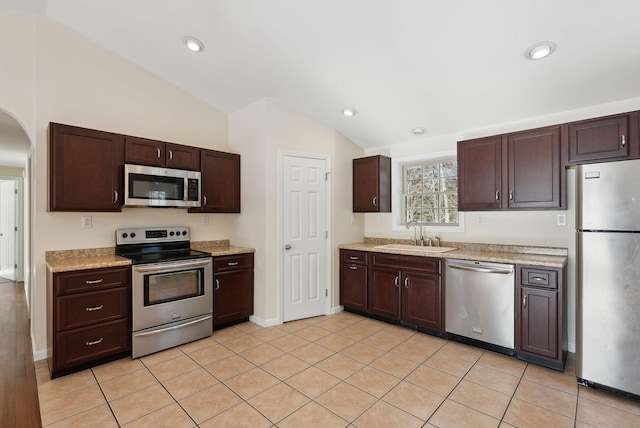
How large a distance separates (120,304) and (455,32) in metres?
3.60

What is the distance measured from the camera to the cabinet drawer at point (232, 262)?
140 inches

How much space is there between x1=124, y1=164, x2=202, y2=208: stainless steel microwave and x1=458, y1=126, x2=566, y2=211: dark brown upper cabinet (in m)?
3.00

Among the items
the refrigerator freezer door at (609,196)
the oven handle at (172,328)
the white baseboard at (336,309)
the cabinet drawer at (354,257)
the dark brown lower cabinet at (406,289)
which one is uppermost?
the refrigerator freezer door at (609,196)

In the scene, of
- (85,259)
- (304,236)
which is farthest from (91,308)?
(304,236)

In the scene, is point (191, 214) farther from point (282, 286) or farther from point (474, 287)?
point (474, 287)

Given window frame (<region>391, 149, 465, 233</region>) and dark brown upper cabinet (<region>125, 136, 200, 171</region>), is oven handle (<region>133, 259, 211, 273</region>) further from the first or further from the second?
window frame (<region>391, 149, 465, 233</region>)

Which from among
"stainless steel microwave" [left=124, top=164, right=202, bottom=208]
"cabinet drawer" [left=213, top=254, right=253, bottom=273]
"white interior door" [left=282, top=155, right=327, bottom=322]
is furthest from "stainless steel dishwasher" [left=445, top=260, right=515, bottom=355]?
"stainless steel microwave" [left=124, top=164, right=202, bottom=208]

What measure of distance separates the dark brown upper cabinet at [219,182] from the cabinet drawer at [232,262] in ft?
1.99

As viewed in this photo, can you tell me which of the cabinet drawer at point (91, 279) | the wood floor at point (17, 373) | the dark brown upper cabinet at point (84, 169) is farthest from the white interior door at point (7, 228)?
the cabinet drawer at point (91, 279)

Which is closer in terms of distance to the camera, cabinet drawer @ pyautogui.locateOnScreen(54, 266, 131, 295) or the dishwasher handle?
cabinet drawer @ pyautogui.locateOnScreen(54, 266, 131, 295)

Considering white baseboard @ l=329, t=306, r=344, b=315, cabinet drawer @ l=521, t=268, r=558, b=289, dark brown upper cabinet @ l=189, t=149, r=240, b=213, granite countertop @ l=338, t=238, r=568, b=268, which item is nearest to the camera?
cabinet drawer @ l=521, t=268, r=558, b=289

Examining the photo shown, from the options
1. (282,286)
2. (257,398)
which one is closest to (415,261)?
(282,286)

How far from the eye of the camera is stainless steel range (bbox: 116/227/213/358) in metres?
2.93

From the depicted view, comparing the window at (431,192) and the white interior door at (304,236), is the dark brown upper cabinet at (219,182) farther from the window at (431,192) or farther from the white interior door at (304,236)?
the window at (431,192)
